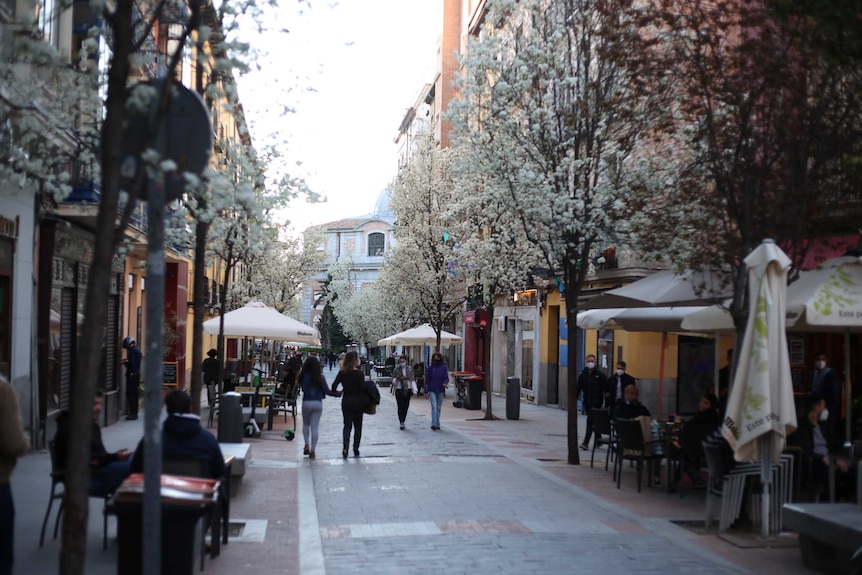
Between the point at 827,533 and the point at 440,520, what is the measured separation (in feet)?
12.9

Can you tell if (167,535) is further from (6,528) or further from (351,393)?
(351,393)

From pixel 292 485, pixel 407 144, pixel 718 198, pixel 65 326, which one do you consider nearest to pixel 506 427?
pixel 65 326

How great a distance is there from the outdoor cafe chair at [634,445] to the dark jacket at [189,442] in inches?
269

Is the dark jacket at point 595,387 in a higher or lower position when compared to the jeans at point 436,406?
higher

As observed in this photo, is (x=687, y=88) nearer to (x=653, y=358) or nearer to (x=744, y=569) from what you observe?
(x=744, y=569)

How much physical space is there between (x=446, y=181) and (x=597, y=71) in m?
23.1

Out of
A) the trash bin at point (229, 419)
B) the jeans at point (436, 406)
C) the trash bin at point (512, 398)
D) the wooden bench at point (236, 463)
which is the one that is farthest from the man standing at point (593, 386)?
the wooden bench at point (236, 463)

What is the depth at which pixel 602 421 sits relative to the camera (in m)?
15.5

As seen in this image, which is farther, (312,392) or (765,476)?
(312,392)

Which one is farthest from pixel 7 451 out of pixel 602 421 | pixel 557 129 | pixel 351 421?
pixel 557 129

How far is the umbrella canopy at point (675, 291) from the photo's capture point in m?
12.4

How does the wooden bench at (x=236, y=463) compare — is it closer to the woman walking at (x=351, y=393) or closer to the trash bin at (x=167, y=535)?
the woman walking at (x=351, y=393)

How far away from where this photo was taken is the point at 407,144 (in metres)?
88.9

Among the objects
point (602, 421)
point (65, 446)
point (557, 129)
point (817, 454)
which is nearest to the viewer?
point (65, 446)
